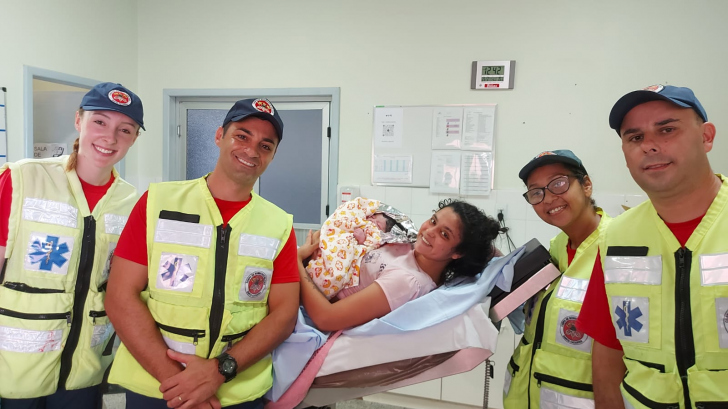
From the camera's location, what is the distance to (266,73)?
129 inches

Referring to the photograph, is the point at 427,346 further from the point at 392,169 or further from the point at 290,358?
the point at 392,169

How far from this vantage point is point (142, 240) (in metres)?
1.27

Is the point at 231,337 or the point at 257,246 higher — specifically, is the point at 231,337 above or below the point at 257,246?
below

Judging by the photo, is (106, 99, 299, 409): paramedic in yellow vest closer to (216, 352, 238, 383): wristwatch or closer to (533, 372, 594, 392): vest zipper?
(216, 352, 238, 383): wristwatch

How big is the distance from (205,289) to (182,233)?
0.19 m

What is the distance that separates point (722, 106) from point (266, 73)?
3164mm

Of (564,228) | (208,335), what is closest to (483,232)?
(564,228)

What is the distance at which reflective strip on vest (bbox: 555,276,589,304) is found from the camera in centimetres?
129

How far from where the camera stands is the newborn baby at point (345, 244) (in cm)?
158

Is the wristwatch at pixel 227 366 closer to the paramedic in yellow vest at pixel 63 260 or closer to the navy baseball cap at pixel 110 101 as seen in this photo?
the paramedic in yellow vest at pixel 63 260

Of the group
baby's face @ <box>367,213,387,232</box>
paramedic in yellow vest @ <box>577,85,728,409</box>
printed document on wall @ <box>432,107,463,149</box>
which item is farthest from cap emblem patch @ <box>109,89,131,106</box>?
printed document on wall @ <box>432,107,463,149</box>

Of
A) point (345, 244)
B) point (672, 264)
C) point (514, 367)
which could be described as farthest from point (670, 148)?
point (345, 244)

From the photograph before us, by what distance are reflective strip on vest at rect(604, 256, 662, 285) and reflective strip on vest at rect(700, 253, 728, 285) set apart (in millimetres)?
89

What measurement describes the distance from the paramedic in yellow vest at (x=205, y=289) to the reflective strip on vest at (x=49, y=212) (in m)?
0.24
